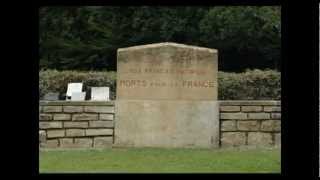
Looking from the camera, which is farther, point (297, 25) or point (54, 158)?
point (54, 158)

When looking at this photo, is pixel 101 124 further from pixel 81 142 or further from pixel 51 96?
pixel 51 96

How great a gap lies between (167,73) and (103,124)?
1.10 m

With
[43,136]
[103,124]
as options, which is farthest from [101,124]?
[43,136]

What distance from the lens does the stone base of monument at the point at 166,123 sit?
8734 millimetres

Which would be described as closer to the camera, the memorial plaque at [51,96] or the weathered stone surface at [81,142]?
the weathered stone surface at [81,142]

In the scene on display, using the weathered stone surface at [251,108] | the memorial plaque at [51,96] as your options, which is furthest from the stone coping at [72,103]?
the memorial plaque at [51,96]

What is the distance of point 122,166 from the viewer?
23.5ft

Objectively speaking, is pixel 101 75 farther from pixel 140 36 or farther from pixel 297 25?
pixel 297 25

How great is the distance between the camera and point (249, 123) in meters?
8.91

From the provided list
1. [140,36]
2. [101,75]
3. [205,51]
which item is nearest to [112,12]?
[140,36]

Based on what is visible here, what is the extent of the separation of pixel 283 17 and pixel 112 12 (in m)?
18.8

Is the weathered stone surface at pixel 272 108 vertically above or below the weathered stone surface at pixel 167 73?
below

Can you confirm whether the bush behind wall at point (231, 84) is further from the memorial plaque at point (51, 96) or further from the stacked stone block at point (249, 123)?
the stacked stone block at point (249, 123)
